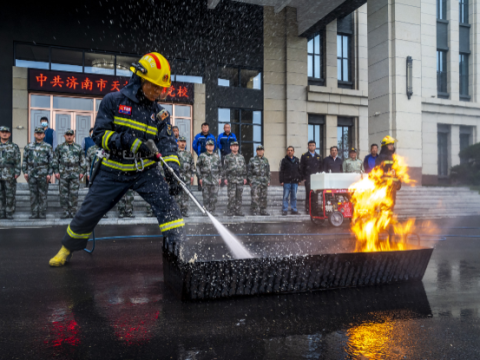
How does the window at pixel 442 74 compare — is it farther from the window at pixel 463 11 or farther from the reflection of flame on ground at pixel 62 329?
the reflection of flame on ground at pixel 62 329

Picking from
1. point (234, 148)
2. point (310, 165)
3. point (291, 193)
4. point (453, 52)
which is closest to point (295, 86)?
point (310, 165)

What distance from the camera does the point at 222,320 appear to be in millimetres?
2742

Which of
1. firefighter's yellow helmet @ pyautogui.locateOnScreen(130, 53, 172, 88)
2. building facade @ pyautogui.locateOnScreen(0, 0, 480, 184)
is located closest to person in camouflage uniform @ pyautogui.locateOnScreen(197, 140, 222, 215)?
building facade @ pyautogui.locateOnScreen(0, 0, 480, 184)

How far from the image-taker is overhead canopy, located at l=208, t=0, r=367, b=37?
1678cm

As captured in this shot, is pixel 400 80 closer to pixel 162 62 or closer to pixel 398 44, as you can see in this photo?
pixel 398 44

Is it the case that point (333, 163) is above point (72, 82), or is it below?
below

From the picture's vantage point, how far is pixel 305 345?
232cm

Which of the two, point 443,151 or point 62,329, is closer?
point 62,329

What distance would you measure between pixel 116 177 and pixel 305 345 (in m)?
2.55

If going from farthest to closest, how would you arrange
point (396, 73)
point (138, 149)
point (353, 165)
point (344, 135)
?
point (344, 135) → point (396, 73) → point (353, 165) → point (138, 149)

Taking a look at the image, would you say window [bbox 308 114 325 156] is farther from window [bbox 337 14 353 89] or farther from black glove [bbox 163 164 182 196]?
black glove [bbox 163 164 182 196]

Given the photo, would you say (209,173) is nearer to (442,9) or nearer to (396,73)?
(396,73)

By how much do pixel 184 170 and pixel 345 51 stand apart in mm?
14397

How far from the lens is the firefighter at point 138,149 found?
3.67 metres
